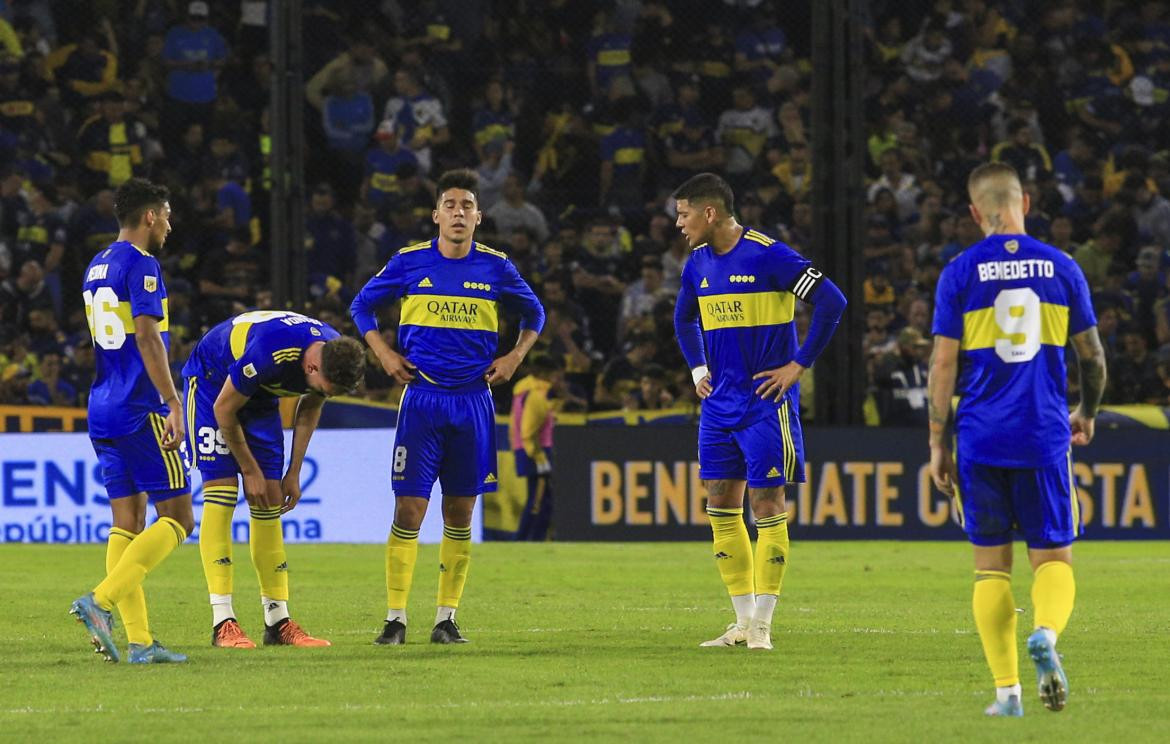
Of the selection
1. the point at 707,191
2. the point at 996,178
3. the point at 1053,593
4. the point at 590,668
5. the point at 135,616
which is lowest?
the point at 590,668

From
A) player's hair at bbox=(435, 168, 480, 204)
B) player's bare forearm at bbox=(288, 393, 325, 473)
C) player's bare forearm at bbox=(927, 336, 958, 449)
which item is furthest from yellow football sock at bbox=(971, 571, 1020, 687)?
player's hair at bbox=(435, 168, 480, 204)

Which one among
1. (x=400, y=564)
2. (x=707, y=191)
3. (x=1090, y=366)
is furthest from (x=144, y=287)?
(x=1090, y=366)

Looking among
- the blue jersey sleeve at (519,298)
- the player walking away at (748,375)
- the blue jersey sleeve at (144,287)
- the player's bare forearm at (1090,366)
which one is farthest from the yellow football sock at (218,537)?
the player's bare forearm at (1090,366)

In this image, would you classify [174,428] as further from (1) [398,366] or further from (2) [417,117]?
(2) [417,117]

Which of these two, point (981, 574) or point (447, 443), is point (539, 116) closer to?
point (447, 443)

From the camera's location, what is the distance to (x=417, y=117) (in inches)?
898

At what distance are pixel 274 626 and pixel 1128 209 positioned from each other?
14.5 meters

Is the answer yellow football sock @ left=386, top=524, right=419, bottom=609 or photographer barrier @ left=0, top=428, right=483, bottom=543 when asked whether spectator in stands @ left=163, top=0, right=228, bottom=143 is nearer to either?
photographer barrier @ left=0, top=428, right=483, bottom=543

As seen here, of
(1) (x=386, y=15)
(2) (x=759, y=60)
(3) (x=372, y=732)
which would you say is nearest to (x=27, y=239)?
(1) (x=386, y=15)

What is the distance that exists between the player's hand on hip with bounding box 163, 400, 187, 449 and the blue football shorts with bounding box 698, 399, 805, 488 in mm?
2568

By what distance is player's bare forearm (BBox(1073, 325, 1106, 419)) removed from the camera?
24.2ft

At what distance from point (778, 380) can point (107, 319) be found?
3.24m

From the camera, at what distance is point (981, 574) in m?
7.25

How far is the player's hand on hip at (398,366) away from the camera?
33.0ft
